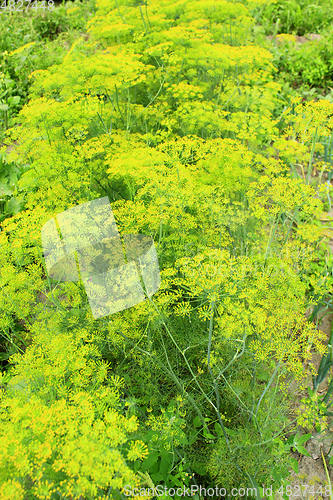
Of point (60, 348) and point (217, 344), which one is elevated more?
point (60, 348)

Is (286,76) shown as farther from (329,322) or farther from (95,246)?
(95,246)

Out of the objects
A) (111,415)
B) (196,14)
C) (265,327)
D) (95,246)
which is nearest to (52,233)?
(95,246)

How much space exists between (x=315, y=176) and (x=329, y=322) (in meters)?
2.21

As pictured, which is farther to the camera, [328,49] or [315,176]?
[328,49]

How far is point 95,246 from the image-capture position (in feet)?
7.63

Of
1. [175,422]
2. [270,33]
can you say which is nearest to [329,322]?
[175,422]

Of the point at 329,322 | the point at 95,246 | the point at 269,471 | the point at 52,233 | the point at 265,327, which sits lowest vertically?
the point at 329,322

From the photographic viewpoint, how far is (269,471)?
5.77ft

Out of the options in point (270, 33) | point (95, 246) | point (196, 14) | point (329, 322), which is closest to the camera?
point (95, 246)

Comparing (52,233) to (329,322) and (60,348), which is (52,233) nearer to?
(60,348)

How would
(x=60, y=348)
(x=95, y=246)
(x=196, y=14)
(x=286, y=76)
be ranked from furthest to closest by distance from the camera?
(x=286, y=76)
(x=196, y=14)
(x=95, y=246)
(x=60, y=348)

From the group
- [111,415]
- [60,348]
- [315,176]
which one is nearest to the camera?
[111,415]

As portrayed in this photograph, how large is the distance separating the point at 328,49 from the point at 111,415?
660 centimetres

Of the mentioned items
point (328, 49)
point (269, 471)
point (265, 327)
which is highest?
point (328, 49)
